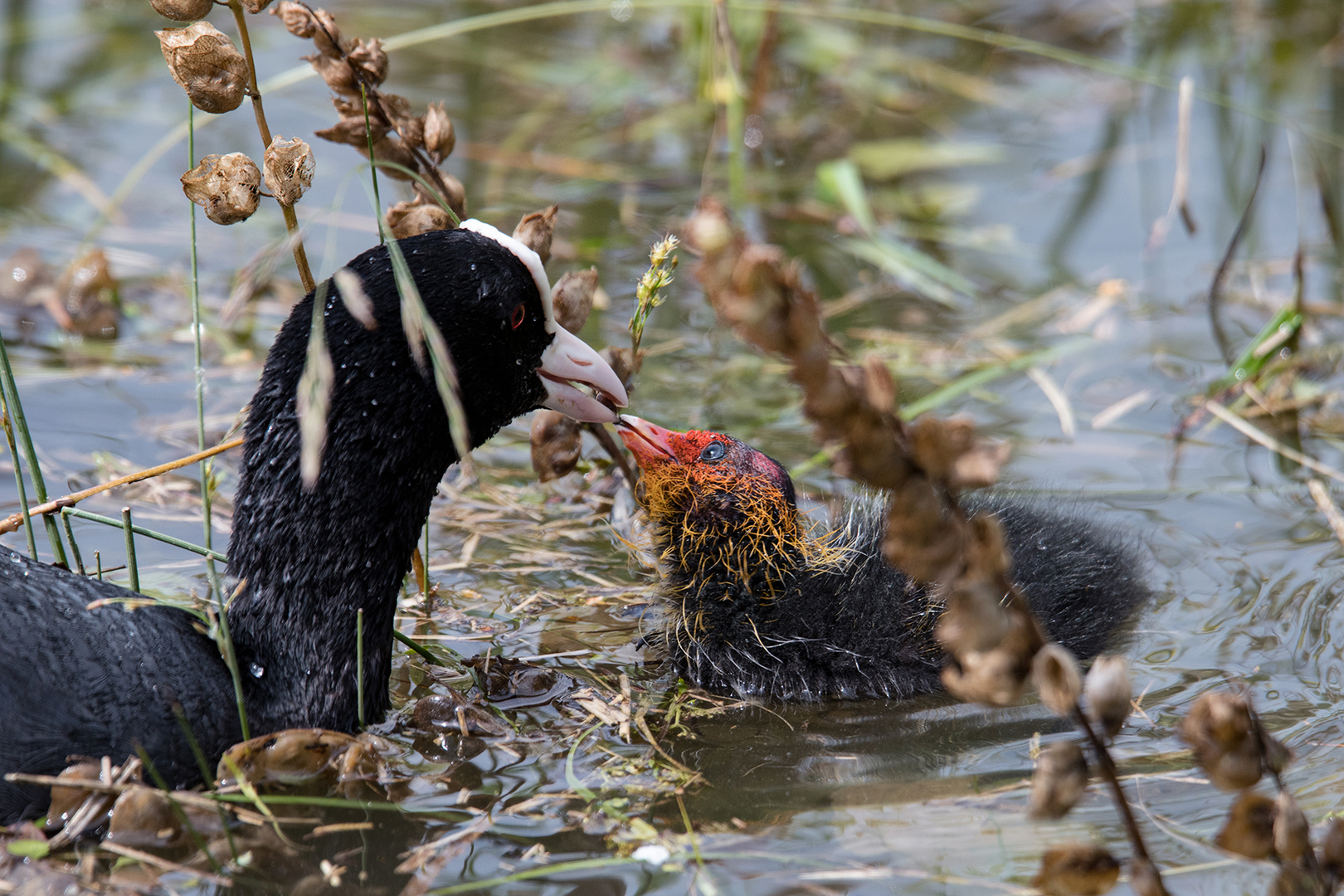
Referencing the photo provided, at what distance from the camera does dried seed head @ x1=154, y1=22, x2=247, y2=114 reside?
2.64 metres

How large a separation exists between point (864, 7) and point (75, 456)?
4500 mm

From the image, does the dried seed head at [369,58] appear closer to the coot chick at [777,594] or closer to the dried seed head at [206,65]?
the dried seed head at [206,65]

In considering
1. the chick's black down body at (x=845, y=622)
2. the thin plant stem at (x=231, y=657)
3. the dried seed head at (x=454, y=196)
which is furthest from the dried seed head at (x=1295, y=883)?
the dried seed head at (x=454, y=196)

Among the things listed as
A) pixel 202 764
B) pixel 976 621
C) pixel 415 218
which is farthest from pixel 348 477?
pixel 976 621

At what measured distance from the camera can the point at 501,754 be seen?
2783mm

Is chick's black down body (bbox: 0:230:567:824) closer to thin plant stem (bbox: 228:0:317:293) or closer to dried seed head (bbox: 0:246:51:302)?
thin plant stem (bbox: 228:0:317:293)

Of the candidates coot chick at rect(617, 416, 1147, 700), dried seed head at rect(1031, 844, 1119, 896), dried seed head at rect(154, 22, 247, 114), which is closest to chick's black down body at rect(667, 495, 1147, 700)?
coot chick at rect(617, 416, 1147, 700)

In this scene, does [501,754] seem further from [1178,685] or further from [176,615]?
[1178,685]

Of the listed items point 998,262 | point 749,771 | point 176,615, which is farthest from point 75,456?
point 998,262

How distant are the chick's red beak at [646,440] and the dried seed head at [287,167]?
2.94ft

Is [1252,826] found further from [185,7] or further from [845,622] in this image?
[185,7]

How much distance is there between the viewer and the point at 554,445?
351 cm

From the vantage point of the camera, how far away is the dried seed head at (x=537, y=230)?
3.17 m

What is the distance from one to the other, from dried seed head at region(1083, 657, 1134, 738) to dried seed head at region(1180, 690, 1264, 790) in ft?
0.38
